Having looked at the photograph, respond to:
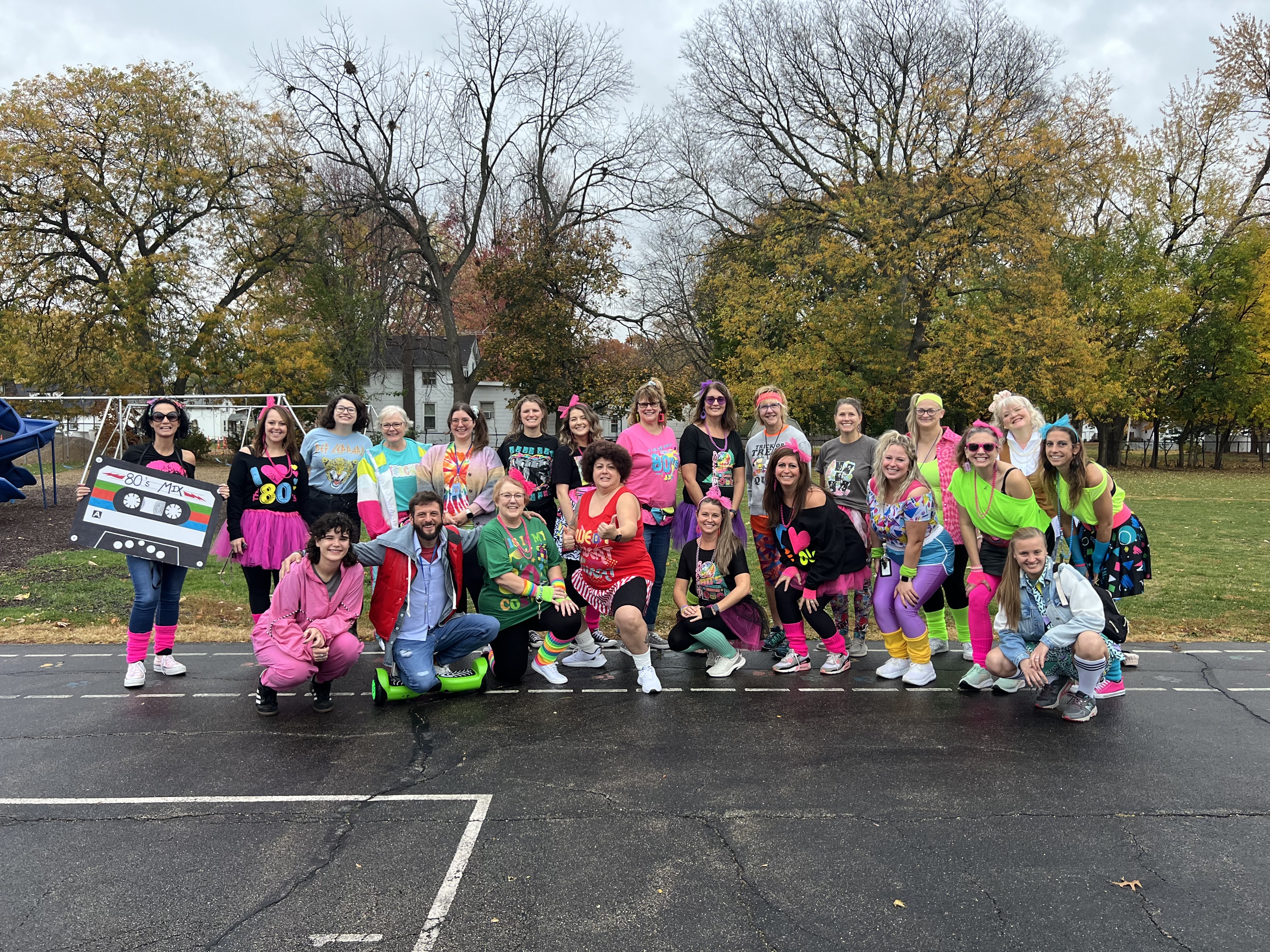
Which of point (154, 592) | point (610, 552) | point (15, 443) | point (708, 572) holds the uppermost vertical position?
point (15, 443)

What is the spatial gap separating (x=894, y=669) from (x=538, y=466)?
287 cm

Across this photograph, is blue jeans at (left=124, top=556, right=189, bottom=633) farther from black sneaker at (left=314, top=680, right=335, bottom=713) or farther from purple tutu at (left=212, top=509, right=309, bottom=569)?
black sneaker at (left=314, top=680, right=335, bottom=713)

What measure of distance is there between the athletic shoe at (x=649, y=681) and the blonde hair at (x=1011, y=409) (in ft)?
9.39

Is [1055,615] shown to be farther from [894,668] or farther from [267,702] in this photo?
[267,702]

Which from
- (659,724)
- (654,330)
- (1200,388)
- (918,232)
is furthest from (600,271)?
(1200,388)

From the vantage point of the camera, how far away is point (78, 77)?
2634cm

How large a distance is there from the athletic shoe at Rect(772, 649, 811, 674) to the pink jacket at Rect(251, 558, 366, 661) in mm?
2859

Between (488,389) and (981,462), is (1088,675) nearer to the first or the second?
(981,462)

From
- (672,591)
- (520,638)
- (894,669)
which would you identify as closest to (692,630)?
(520,638)

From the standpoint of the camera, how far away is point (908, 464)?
5375 mm

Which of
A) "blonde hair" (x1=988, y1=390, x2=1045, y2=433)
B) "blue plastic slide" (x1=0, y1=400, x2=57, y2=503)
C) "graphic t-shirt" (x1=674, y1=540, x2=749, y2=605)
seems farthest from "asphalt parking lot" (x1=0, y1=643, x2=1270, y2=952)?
"blue plastic slide" (x1=0, y1=400, x2=57, y2=503)

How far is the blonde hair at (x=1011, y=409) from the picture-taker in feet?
18.7

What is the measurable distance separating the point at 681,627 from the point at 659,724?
40.5 inches

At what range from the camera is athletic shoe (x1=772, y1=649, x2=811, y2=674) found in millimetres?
5664
